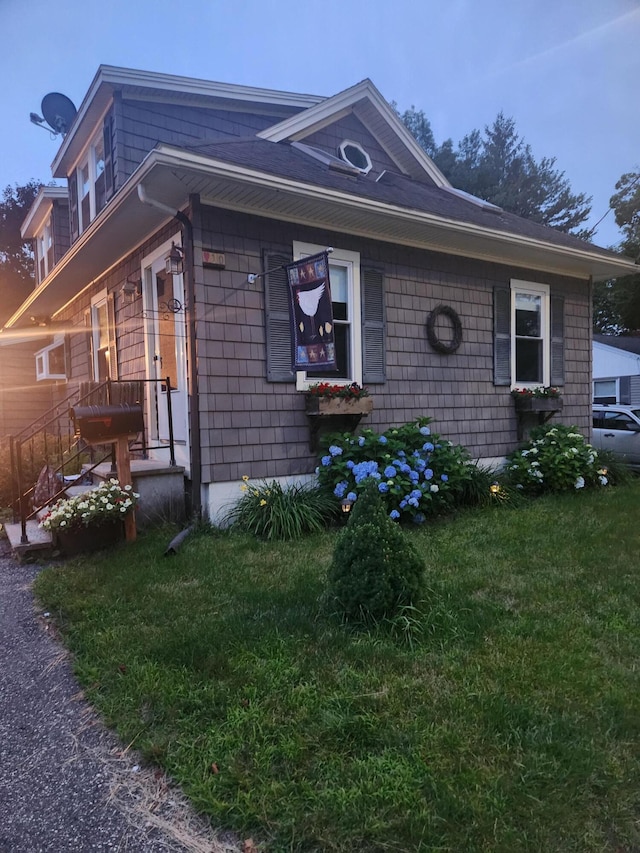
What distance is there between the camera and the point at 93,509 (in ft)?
14.4

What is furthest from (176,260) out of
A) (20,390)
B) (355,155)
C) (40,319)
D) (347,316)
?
(20,390)

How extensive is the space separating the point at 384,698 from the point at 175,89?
319 inches

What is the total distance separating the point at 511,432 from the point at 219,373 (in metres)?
4.62

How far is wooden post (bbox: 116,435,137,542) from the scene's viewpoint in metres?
4.65

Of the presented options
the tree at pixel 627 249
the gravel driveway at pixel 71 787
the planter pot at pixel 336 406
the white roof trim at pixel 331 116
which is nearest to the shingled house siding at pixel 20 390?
the white roof trim at pixel 331 116

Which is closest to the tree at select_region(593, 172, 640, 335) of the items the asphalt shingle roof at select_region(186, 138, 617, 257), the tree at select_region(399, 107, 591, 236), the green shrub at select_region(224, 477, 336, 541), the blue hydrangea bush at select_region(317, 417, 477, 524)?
the tree at select_region(399, 107, 591, 236)

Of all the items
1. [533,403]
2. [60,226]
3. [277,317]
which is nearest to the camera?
[277,317]

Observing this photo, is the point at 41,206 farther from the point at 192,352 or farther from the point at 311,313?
the point at 311,313

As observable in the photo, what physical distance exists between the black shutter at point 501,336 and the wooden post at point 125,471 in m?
5.18

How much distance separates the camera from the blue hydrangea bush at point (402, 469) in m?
5.27

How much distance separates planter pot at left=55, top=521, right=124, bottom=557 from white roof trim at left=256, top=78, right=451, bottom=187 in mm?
5701

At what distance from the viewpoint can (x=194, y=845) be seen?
5.29 ft

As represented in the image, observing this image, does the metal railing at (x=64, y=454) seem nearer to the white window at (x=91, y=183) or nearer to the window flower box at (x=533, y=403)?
the white window at (x=91, y=183)

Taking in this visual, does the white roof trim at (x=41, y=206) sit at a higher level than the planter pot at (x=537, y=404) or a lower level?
higher
